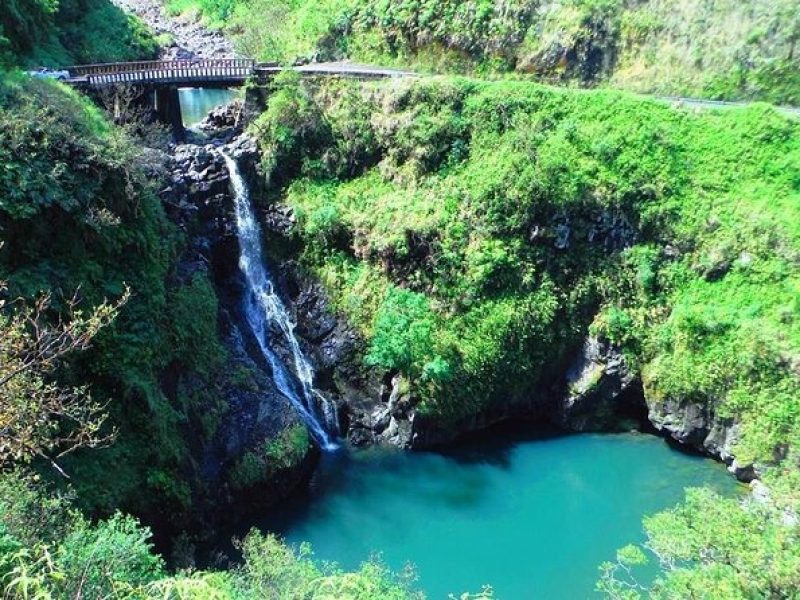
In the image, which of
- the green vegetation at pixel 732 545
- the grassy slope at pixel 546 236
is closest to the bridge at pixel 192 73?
the grassy slope at pixel 546 236

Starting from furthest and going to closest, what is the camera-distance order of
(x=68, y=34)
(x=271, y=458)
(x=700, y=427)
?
(x=68, y=34)
(x=700, y=427)
(x=271, y=458)

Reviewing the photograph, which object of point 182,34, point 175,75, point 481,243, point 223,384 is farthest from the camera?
point 182,34

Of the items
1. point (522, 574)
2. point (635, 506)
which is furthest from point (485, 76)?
point (522, 574)

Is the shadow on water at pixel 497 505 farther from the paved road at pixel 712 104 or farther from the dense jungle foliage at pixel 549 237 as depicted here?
the paved road at pixel 712 104

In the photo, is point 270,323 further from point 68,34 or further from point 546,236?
point 68,34

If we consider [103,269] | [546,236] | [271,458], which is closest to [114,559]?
[103,269]

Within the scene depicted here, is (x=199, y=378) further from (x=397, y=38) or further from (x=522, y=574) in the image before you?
(x=397, y=38)
